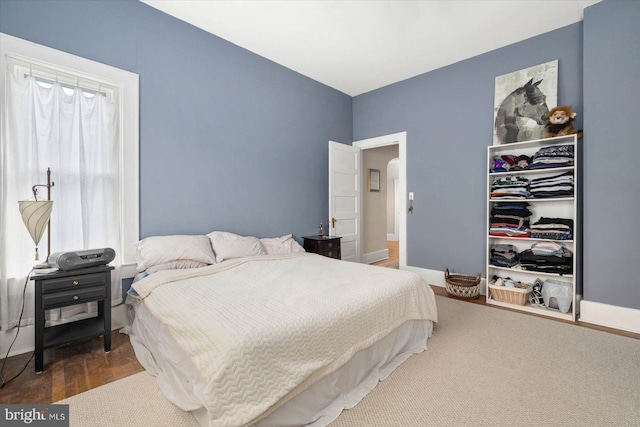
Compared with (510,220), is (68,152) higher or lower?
higher

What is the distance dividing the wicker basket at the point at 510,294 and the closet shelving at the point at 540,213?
0.04m

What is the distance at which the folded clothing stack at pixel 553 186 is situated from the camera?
9.37 feet

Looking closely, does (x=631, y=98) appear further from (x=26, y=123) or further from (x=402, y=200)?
(x=26, y=123)

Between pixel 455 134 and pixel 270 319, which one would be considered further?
pixel 455 134

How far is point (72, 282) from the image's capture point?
2.05 metres

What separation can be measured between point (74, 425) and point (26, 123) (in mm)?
2145

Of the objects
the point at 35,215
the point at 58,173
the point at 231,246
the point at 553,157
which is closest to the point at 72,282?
the point at 35,215

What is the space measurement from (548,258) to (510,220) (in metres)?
0.52

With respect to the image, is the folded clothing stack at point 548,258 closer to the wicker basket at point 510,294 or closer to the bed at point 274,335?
the wicker basket at point 510,294

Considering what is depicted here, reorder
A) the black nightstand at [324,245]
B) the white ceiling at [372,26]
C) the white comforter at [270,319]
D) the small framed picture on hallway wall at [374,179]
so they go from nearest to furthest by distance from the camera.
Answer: the white comforter at [270,319] → the white ceiling at [372,26] → the black nightstand at [324,245] → the small framed picture on hallway wall at [374,179]

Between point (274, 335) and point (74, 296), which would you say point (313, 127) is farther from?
point (274, 335)

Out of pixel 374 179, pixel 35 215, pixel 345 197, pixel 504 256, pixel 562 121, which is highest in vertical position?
pixel 562 121

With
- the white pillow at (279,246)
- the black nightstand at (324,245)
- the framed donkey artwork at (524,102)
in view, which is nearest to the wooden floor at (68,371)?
the white pillow at (279,246)

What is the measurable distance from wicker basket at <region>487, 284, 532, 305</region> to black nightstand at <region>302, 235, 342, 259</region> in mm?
1942
